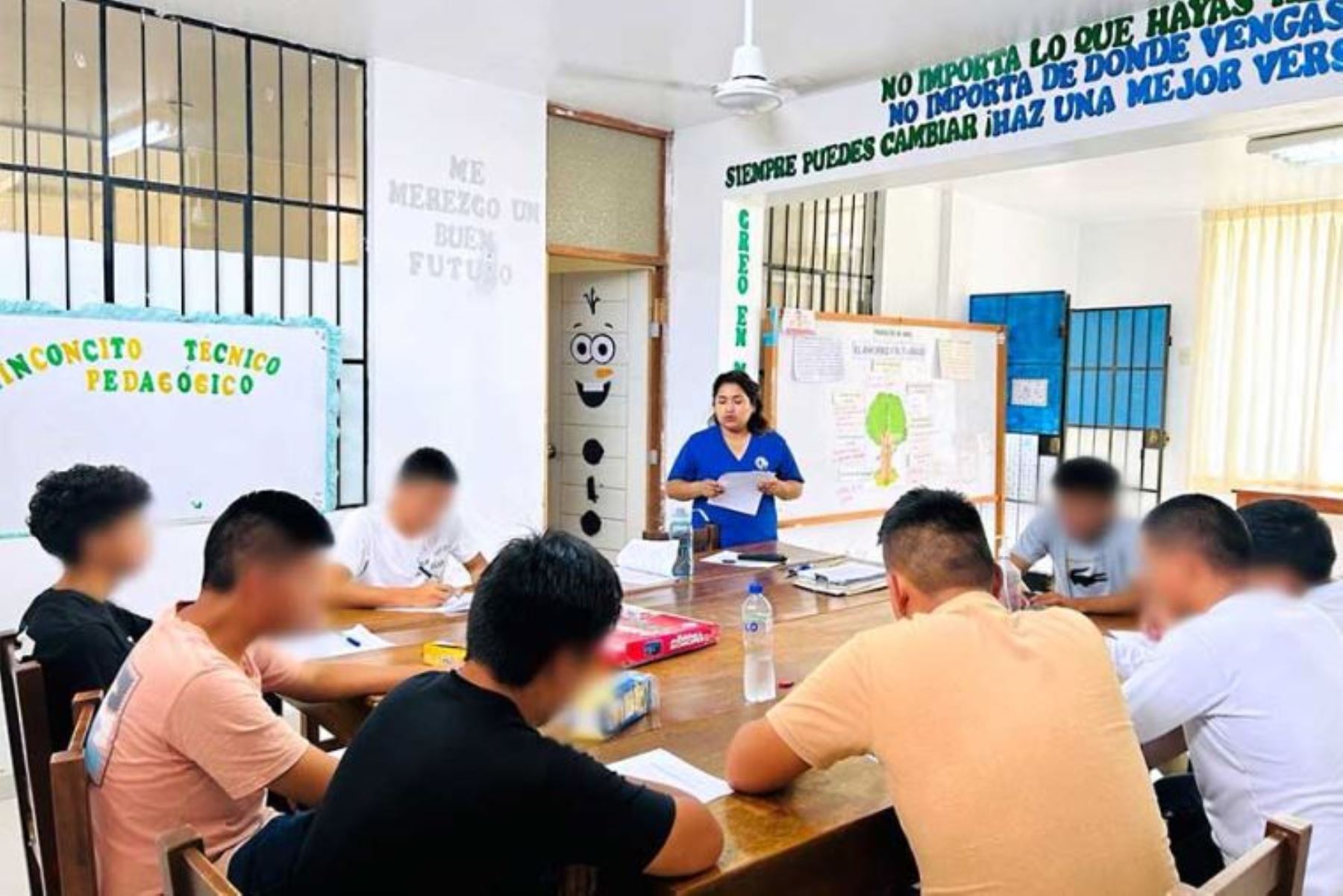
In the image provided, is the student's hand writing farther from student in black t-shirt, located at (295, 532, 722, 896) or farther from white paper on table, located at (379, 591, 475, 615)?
student in black t-shirt, located at (295, 532, 722, 896)

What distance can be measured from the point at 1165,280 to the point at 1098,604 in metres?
5.25

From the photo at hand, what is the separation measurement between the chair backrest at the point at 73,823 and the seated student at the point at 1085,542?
6.17 feet

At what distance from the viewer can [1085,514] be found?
242 cm

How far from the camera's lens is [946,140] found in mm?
3766

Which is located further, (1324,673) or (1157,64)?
(1157,64)

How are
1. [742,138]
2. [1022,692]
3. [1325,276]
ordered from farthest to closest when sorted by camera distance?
1. [1325,276]
2. [742,138]
3. [1022,692]

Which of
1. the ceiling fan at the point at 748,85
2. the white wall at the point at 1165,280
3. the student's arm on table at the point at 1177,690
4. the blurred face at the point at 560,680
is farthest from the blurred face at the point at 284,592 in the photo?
the white wall at the point at 1165,280

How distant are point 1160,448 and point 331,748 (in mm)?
6099

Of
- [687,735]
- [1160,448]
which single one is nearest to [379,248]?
[687,735]

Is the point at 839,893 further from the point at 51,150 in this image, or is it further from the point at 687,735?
the point at 51,150

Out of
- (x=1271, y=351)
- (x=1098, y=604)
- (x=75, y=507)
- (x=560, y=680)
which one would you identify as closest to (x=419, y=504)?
(x=75, y=507)

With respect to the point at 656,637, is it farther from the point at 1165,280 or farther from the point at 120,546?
the point at 1165,280

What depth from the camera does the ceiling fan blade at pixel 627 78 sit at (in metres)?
3.95

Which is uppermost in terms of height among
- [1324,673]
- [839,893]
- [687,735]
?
[1324,673]
